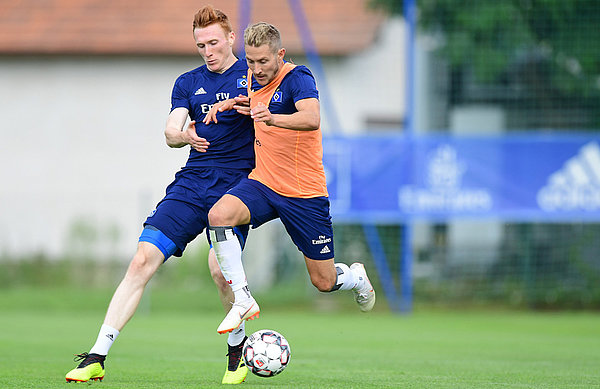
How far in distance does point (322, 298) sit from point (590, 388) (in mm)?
9341

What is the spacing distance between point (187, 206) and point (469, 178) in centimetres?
832

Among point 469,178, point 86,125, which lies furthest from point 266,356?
point 86,125

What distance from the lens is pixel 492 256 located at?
15.3 metres

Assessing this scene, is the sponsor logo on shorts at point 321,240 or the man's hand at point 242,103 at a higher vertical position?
the man's hand at point 242,103

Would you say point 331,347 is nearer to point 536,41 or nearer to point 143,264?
point 143,264

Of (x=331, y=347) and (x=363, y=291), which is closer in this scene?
(x=363, y=291)

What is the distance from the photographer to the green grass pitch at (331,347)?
673 centimetres

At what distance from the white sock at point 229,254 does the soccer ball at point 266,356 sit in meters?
0.36

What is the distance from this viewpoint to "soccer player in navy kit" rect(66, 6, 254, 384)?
648 cm

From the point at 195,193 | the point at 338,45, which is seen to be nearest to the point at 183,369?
the point at 195,193

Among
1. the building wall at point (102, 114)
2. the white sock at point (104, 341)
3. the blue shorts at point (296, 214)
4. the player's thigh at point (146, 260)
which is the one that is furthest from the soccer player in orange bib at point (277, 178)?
the building wall at point (102, 114)

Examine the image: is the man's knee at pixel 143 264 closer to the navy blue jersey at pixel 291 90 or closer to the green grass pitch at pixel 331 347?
the green grass pitch at pixel 331 347

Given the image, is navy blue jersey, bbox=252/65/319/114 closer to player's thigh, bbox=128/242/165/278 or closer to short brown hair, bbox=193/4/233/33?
short brown hair, bbox=193/4/233/33

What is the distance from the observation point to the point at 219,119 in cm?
684
